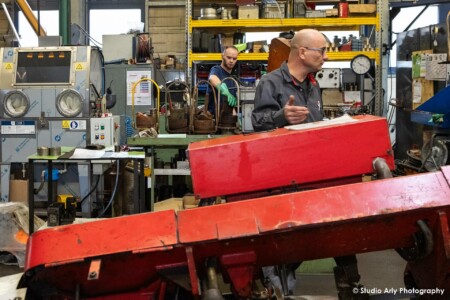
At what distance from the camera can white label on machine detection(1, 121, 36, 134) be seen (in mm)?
5133

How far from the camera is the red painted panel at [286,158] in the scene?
6.14 ft

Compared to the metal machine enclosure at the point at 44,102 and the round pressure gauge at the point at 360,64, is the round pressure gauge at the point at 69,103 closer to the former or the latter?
the metal machine enclosure at the point at 44,102

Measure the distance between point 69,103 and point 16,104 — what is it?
500 mm

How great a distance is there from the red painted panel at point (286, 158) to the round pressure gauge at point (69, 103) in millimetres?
3405

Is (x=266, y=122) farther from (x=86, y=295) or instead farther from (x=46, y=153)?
(x=46, y=153)

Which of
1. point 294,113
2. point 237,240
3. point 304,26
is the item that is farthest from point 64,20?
point 237,240

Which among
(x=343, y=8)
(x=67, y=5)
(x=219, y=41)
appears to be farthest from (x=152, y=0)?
(x=343, y=8)

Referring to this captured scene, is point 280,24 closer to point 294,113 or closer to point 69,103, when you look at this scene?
point 69,103

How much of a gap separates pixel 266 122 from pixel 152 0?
6649 millimetres

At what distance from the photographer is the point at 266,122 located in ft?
8.75

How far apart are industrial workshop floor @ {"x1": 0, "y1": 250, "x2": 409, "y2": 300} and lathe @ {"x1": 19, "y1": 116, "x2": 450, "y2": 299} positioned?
1.68 m

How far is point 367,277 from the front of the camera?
3.81 metres

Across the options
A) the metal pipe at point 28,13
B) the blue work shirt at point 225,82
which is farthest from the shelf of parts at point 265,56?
the metal pipe at point 28,13

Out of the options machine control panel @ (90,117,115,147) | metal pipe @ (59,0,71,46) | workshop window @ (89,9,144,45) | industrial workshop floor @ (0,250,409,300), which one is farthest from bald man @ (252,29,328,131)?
workshop window @ (89,9,144,45)
